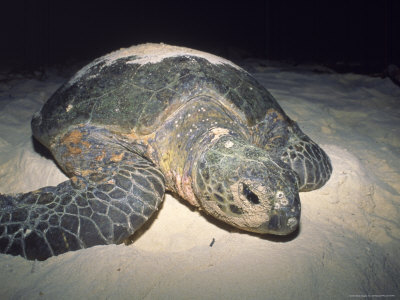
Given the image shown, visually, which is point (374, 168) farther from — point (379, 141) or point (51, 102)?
point (51, 102)

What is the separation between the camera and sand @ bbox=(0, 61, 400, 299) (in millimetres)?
1390

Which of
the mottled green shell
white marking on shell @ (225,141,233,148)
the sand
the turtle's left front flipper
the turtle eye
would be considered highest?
the mottled green shell

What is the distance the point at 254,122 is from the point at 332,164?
103 centimetres

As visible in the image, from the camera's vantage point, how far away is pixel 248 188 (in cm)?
161

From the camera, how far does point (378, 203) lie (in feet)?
7.45

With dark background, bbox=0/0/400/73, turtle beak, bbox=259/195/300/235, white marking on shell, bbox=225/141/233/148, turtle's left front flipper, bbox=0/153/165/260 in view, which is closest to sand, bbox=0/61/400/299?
turtle's left front flipper, bbox=0/153/165/260

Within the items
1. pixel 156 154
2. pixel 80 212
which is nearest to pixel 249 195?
pixel 156 154

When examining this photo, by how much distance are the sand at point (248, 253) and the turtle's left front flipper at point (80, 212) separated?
0.27 ft

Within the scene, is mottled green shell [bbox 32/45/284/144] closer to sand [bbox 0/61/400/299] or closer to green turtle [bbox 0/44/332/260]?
green turtle [bbox 0/44/332/260]

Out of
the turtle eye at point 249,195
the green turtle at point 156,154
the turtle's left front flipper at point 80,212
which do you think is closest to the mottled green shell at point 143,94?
the green turtle at point 156,154

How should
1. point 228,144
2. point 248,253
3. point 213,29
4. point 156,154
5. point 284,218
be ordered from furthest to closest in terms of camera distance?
point 213,29 → point 156,154 → point 228,144 → point 248,253 → point 284,218

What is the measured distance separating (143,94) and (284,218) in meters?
1.72

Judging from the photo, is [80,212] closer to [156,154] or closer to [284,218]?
[156,154]

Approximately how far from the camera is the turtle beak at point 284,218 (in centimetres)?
156
